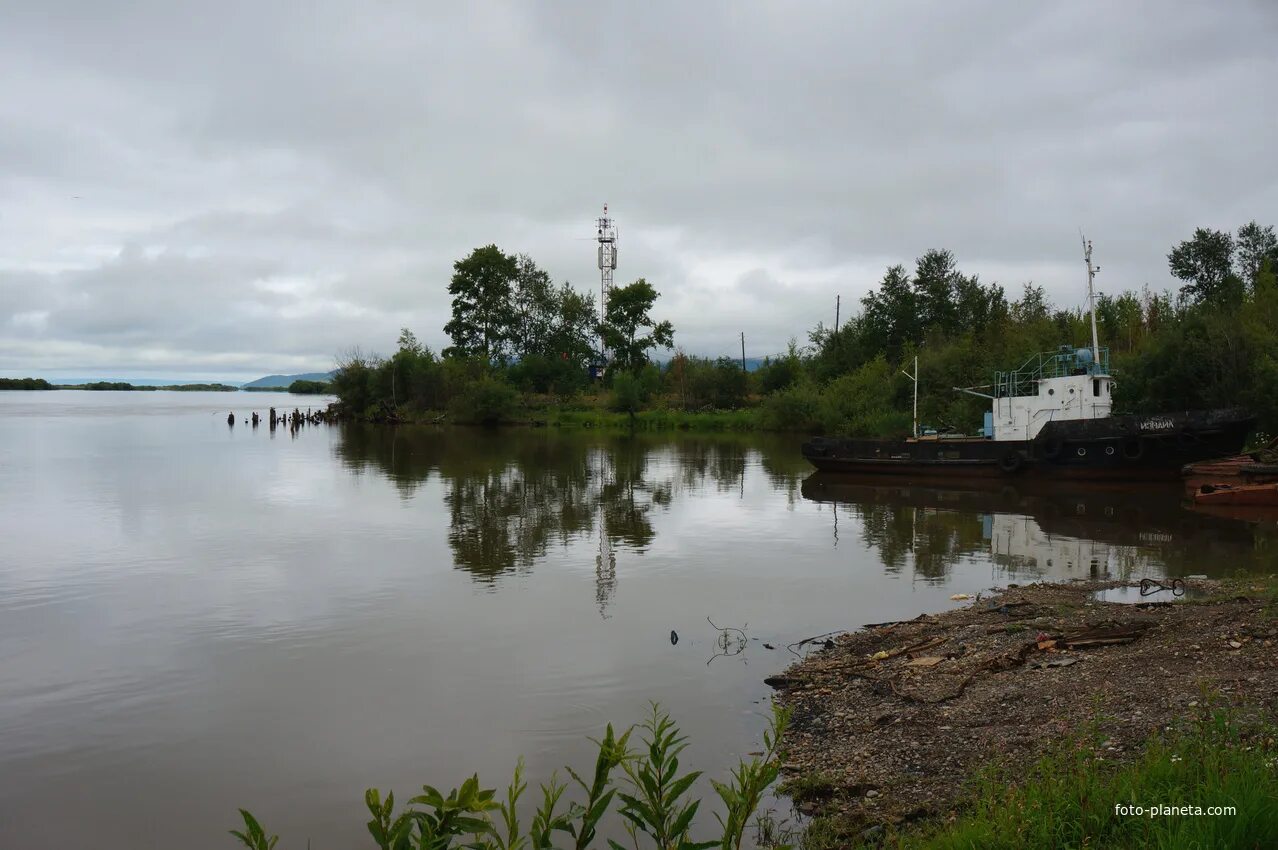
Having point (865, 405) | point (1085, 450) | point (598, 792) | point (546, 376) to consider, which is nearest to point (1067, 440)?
point (1085, 450)

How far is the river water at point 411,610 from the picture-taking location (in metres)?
6.82

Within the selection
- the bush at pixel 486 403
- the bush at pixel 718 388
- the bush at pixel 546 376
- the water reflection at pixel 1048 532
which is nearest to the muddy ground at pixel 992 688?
the water reflection at pixel 1048 532

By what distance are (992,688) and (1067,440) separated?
22.0m

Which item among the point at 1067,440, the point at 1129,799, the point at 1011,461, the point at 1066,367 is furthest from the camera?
the point at 1066,367

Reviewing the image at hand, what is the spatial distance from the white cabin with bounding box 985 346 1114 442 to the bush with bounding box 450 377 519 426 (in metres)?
44.5

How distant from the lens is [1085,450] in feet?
85.3

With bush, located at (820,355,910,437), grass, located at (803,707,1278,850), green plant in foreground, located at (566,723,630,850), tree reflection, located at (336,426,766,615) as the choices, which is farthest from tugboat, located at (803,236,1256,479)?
green plant in foreground, located at (566,723,630,850)

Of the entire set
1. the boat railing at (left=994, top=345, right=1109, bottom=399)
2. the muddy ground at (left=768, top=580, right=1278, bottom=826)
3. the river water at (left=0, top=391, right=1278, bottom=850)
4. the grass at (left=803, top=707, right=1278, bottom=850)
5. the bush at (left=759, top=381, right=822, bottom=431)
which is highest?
the boat railing at (left=994, top=345, right=1109, bottom=399)

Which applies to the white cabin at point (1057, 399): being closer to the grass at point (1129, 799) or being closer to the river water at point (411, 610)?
the river water at point (411, 610)

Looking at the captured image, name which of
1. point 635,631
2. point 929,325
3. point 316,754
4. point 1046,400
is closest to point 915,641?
point 635,631

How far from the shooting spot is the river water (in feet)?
22.4

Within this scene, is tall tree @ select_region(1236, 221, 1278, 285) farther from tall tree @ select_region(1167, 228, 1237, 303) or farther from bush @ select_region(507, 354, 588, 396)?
bush @ select_region(507, 354, 588, 396)

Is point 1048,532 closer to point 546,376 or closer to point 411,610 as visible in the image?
point 411,610

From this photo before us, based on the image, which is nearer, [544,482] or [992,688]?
[992,688]
